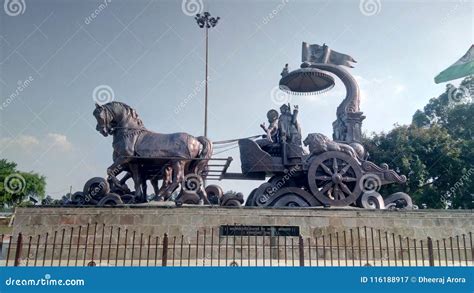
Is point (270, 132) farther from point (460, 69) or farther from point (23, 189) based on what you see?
point (23, 189)

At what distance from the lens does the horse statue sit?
392 inches

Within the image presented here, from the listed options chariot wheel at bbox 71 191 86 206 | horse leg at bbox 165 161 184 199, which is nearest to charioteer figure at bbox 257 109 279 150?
horse leg at bbox 165 161 184 199

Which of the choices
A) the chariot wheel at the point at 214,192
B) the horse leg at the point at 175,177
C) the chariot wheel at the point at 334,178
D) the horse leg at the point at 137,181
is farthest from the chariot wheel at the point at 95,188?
the chariot wheel at the point at 334,178

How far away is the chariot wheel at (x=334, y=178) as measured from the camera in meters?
10.6

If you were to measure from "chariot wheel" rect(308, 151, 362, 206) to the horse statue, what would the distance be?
3041mm

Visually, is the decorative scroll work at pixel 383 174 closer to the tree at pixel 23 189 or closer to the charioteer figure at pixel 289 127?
the charioteer figure at pixel 289 127

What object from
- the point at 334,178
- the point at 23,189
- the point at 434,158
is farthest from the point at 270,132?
the point at 23,189

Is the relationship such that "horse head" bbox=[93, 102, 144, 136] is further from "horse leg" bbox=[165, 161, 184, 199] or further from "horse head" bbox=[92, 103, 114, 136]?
"horse leg" bbox=[165, 161, 184, 199]

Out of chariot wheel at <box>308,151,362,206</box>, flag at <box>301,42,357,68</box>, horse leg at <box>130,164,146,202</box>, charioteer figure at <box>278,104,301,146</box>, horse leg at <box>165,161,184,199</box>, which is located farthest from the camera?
flag at <box>301,42,357,68</box>

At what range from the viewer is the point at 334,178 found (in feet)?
34.7

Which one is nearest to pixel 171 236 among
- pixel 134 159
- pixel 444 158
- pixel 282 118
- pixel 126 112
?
pixel 134 159

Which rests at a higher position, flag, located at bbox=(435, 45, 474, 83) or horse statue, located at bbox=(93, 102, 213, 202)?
flag, located at bbox=(435, 45, 474, 83)

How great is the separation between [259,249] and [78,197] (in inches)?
192

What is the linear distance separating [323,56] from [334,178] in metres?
4.37
